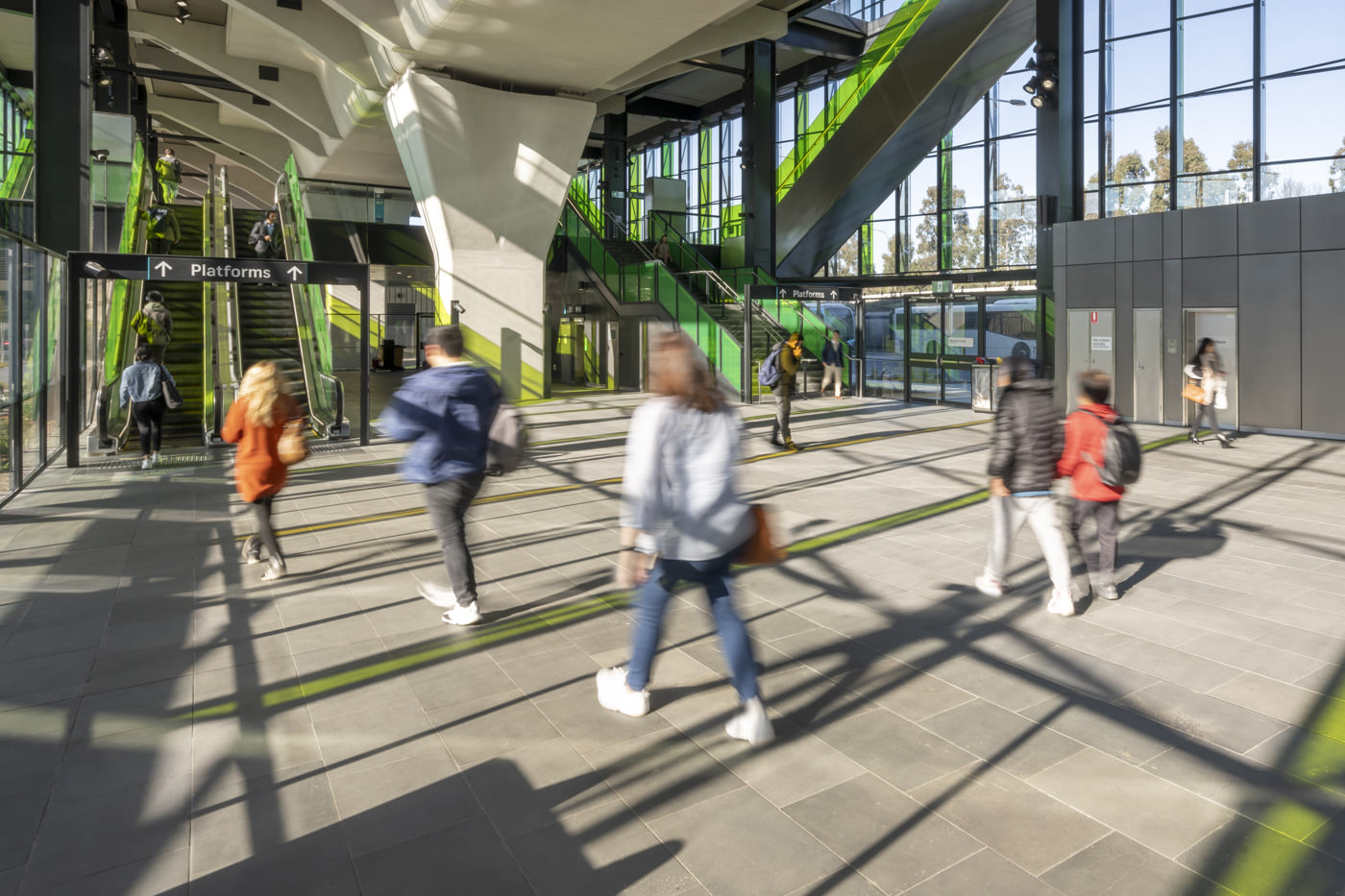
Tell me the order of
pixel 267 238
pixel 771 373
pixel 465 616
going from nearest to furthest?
pixel 465 616 < pixel 771 373 < pixel 267 238

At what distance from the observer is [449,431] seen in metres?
5.45

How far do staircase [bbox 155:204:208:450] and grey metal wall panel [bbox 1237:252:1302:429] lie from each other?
17.1m

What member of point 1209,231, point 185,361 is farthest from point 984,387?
point 185,361

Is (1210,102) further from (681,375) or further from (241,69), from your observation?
(241,69)

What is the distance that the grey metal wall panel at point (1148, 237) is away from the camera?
52.0 feet

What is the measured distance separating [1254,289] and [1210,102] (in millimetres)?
9577

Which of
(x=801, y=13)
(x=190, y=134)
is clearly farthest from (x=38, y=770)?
(x=190, y=134)

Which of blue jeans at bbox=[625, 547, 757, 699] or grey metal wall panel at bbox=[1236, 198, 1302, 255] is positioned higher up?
grey metal wall panel at bbox=[1236, 198, 1302, 255]

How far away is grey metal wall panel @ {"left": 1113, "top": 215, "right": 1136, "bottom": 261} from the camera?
16.3 meters

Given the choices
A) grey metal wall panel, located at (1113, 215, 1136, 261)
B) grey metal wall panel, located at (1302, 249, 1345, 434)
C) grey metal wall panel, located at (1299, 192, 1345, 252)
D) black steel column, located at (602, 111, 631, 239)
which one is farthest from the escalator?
grey metal wall panel, located at (1302, 249, 1345, 434)

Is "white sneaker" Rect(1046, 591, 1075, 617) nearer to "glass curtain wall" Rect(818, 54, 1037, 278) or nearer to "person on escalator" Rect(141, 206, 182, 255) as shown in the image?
"person on escalator" Rect(141, 206, 182, 255)

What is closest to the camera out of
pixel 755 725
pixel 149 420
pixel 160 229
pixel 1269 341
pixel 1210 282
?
pixel 755 725

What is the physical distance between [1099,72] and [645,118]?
22587 mm

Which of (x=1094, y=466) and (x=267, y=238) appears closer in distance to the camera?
(x=1094, y=466)
